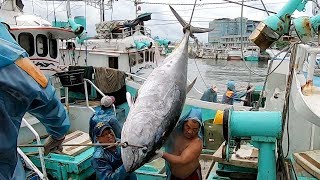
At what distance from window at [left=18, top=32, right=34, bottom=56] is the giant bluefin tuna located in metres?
5.60

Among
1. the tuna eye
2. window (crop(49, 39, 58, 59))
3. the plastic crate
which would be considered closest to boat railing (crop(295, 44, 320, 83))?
the tuna eye

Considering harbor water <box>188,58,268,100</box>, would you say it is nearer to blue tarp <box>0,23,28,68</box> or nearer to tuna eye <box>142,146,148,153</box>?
tuna eye <box>142,146,148,153</box>

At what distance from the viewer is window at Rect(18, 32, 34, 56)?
25.0ft

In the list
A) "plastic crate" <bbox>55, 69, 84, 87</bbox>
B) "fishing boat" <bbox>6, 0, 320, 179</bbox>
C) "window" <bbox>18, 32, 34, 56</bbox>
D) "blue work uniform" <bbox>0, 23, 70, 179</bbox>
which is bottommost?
"fishing boat" <bbox>6, 0, 320, 179</bbox>

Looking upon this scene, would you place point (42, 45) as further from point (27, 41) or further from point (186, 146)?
point (186, 146)

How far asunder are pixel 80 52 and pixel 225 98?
6.38 meters

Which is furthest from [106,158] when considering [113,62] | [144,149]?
[113,62]

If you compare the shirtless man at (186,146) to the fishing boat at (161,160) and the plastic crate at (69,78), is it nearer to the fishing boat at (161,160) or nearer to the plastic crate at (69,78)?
the fishing boat at (161,160)

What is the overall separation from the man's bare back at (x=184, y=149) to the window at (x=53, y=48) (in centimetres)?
587

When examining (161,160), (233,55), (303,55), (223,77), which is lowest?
(223,77)

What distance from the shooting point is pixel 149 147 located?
2.42 m

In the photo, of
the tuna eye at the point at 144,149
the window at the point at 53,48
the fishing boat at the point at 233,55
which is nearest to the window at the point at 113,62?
the window at the point at 53,48

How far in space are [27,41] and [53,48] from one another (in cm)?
77

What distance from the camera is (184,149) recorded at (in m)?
3.31
